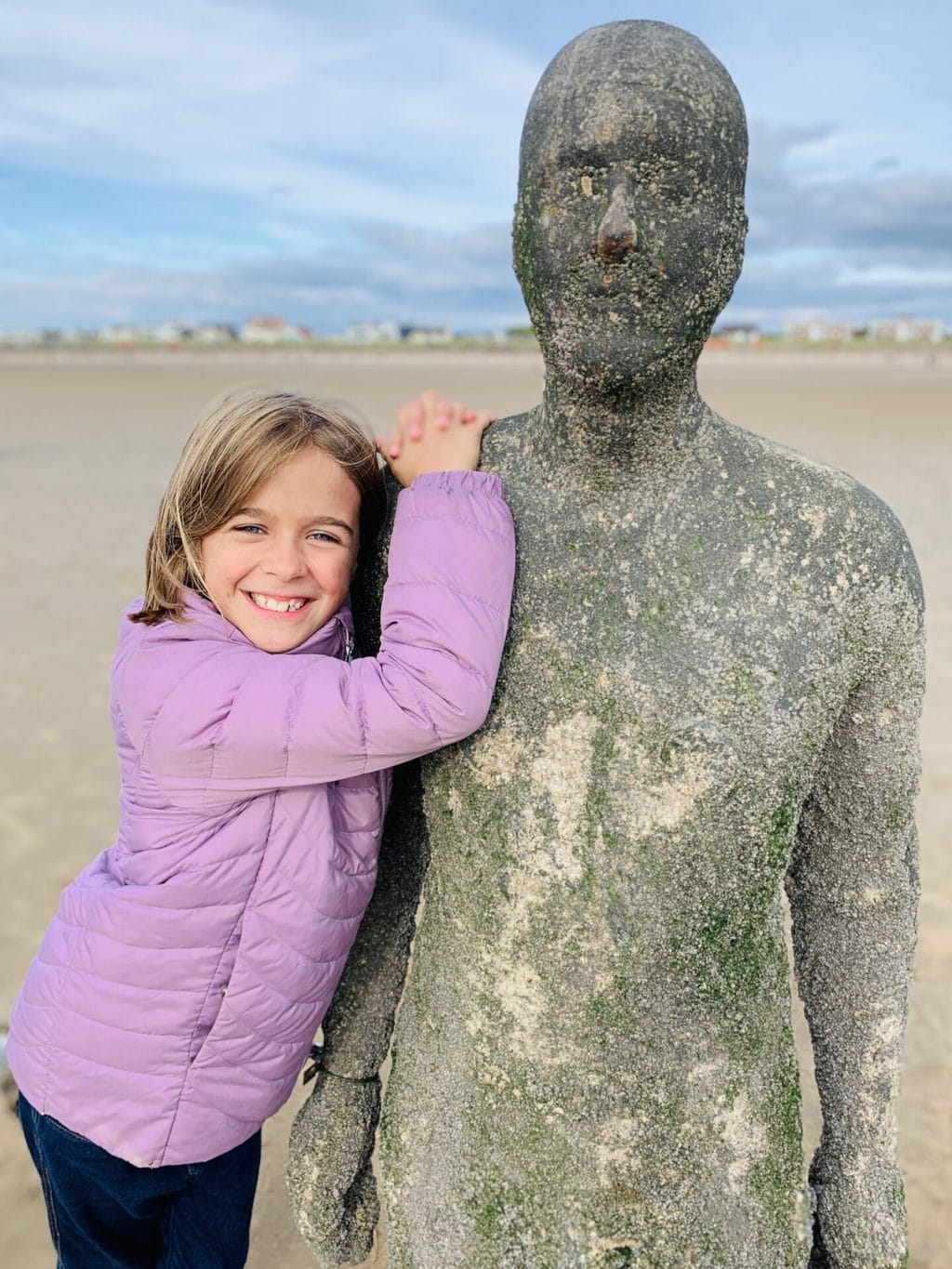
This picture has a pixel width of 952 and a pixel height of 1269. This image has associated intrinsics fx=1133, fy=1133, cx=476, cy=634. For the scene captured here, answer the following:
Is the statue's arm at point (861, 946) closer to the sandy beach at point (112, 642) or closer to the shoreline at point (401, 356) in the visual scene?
the sandy beach at point (112, 642)

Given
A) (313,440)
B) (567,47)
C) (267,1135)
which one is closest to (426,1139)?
(313,440)

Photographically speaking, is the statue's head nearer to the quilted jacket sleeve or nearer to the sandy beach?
the quilted jacket sleeve

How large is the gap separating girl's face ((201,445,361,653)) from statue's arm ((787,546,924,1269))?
78 centimetres

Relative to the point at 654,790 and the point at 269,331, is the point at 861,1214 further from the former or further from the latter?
the point at 269,331

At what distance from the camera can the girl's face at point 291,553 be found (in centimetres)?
173

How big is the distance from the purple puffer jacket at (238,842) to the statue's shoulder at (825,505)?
337 mm

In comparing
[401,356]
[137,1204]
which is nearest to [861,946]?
[137,1204]

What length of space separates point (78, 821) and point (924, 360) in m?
53.5

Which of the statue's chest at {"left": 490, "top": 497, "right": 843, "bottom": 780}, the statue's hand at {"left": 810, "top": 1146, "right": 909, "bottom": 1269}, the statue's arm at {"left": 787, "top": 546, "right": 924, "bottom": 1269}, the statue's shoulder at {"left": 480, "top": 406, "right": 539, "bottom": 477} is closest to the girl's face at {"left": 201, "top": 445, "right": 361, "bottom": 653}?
the statue's shoulder at {"left": 480, "top": 406, "right": 539, "bottom": 477}

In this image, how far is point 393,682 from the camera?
Answer: 1.48 m

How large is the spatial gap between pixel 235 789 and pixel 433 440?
0.59 metres

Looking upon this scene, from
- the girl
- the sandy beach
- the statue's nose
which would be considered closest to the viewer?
the statue's nose

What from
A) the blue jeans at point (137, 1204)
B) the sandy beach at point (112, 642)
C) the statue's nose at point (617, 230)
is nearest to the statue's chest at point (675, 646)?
the statue's nose at point (617, 230)

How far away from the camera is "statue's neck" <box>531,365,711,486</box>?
1.45m
